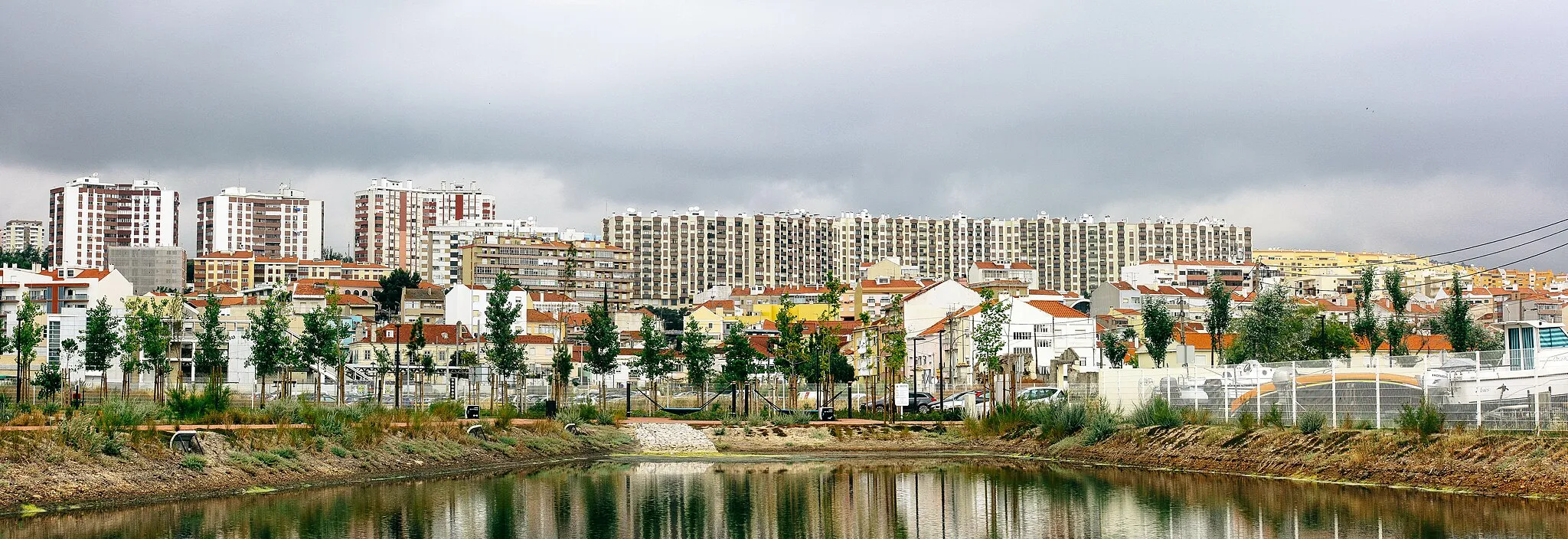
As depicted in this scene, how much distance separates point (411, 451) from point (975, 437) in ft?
57.8

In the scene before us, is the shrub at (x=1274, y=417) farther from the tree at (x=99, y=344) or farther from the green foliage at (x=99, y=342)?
the green foliage at (x=99, y=342)

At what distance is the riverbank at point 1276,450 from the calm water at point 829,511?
0.84 meters

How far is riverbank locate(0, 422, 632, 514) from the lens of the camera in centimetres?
2530

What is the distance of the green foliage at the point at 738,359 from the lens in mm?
55562

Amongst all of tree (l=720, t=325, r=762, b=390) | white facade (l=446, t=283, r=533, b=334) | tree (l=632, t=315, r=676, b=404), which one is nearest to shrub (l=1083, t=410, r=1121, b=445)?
tree (l=720, t=325, r=762, b=390)

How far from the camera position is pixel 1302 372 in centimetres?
3397

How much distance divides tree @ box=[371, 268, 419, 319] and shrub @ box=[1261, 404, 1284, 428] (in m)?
116

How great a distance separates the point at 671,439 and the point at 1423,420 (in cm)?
2268

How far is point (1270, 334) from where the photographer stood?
229 ft

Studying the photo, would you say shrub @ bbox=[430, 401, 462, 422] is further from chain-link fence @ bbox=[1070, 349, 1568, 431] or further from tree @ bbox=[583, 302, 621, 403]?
chain-link fence @ bbox=[1070, 349, 1568, 431]

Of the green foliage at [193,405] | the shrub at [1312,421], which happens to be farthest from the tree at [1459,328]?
the green foliage at [193,405]

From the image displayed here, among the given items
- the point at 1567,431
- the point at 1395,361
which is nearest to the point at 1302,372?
the point at 1395,361

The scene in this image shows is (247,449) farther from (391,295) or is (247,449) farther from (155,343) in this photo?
(391,295)

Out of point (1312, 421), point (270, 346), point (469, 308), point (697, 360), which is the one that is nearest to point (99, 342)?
point (270, 346)
